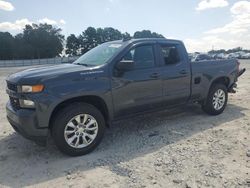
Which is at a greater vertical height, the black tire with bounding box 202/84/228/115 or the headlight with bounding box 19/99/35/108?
the headlight with bounding box 19/99/35/108

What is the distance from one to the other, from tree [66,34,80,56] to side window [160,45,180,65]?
255 ft

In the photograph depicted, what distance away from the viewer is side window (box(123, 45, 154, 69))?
5.49 m

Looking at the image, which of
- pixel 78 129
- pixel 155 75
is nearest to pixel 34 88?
pixel 78 129

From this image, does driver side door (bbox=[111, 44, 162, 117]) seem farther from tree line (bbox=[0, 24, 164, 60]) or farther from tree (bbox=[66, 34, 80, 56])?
tree (bbox=[66, 34, 80, 56])

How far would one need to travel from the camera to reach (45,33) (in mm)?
83938

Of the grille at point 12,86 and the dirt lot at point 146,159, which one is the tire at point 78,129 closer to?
the dirt lot at point 146,159

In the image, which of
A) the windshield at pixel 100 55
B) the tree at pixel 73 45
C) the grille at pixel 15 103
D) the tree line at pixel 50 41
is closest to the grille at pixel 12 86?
the grille at pixel 15 103

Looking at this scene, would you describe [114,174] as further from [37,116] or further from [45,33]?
[45,33]

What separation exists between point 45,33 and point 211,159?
279 ft

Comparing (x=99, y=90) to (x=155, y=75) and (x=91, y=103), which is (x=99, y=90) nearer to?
(x=91, y=103)

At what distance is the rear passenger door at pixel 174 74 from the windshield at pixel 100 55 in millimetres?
988

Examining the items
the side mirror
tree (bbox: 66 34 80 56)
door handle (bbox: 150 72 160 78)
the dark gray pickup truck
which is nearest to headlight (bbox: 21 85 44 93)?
the dark gray pickup truck

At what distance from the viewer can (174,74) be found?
237 inches

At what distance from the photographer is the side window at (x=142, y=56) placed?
549 cm
